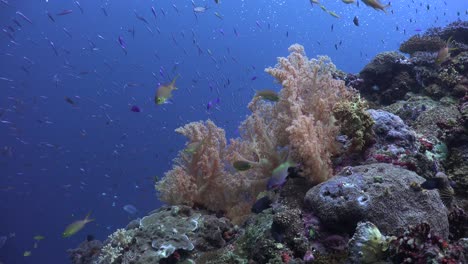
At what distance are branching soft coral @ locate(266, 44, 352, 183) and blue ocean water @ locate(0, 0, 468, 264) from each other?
4438 centimetres

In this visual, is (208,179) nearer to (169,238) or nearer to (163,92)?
(169,238)

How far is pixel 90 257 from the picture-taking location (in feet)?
31.3

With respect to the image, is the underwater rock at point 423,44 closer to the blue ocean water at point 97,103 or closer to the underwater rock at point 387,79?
the underwater rock at point 387,79

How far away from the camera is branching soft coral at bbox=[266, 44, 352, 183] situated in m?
5.37

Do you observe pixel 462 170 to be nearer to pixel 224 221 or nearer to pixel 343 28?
pixel 224 221

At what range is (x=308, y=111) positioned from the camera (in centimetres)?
641

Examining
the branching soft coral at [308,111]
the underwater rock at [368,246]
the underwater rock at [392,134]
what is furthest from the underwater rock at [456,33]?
the underwater rock at [368,246]

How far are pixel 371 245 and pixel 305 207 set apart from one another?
1.44 meters

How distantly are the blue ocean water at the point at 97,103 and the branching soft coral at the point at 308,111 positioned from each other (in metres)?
44.4

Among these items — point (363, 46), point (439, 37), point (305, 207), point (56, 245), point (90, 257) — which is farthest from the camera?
point (363, 46)

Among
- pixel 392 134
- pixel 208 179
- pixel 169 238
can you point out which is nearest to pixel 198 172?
pixel 208 179

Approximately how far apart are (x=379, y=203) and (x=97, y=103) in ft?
265

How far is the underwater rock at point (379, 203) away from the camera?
13.5 feet

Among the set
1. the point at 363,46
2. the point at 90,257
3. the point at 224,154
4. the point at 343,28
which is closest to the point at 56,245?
the point at 90,257
